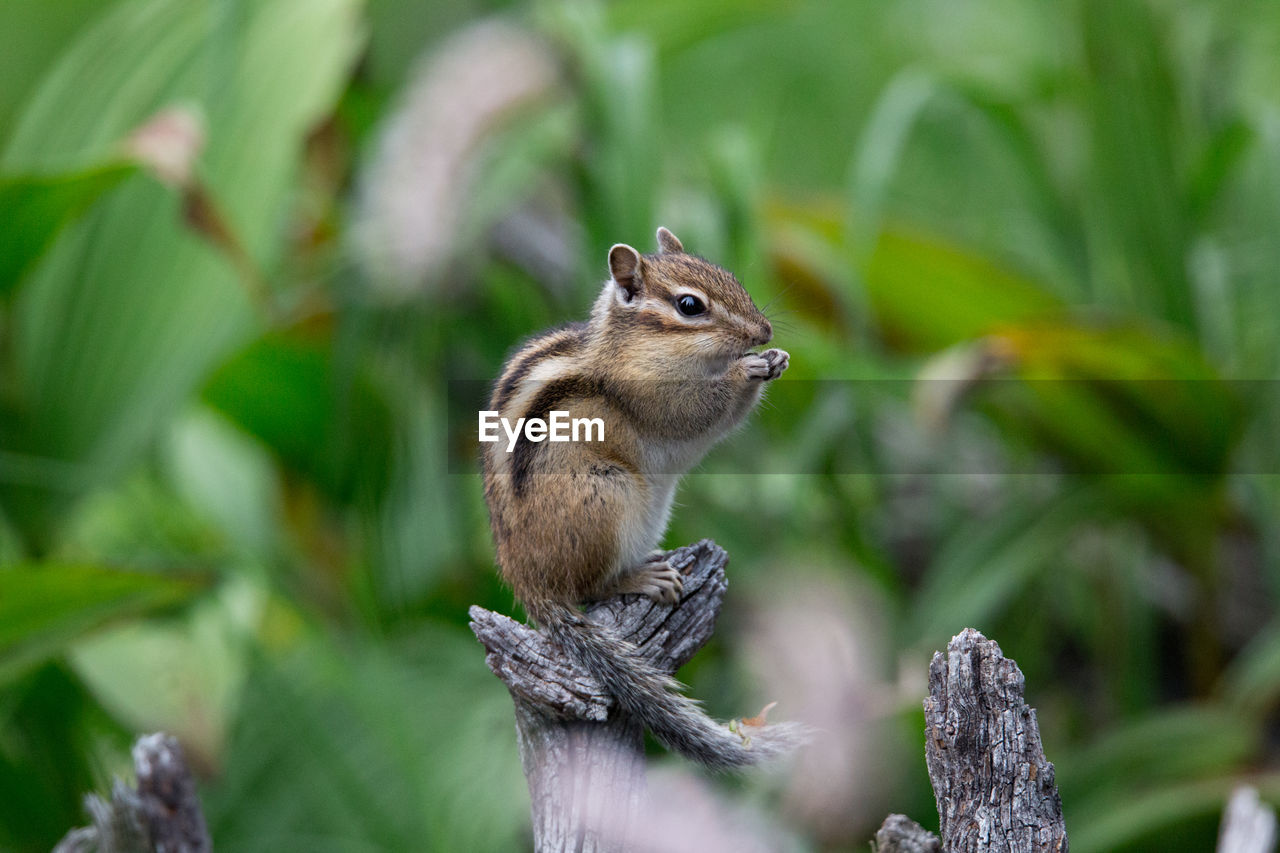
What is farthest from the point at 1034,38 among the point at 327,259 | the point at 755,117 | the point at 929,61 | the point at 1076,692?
the point at 327,259

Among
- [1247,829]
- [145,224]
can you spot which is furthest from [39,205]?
[1247,829]

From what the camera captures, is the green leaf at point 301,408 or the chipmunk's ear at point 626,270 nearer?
the chipmunk's ear at point 626,270

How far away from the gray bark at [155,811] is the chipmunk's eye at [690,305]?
1.78 ft

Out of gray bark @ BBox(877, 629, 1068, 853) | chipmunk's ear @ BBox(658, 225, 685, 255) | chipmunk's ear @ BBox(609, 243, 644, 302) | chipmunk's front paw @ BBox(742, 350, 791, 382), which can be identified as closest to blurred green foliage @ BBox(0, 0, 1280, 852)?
chipmunk's ear @ BBox(658, 225, 685, 255)

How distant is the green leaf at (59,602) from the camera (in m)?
1.40

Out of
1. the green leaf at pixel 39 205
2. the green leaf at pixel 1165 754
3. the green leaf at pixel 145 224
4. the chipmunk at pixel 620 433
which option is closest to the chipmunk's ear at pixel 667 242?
the chipmunk at pixel 620 433

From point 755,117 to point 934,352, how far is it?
3.37 feet

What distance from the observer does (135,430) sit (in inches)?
69.6

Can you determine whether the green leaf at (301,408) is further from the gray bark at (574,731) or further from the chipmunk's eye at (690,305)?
the gray bark at (574,731)

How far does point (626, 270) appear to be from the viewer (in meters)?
0.95

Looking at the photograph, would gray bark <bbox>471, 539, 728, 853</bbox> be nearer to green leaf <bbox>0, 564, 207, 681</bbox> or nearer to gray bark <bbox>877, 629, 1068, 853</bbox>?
gray bark <bbox>877, 629, 1068, 853</bbox>

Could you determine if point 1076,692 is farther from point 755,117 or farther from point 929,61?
point 929,61

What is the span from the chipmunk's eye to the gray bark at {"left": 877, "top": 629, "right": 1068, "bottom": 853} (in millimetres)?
413

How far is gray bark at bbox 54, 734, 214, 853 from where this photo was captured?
784mm
